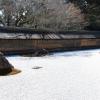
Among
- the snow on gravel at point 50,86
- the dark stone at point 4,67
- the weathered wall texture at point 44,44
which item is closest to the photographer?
the snow on gravel at point 50,86

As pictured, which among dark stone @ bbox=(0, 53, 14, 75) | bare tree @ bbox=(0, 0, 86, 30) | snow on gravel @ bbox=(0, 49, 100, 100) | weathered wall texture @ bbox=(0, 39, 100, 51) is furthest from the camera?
bare tree @ bbox=(0, 0, 86, 30)

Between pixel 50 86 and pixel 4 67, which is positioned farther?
pixel 4 67

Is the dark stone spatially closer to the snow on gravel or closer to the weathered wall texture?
the snow on gravel

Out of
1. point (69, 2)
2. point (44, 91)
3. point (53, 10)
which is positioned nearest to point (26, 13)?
point (53, 10)

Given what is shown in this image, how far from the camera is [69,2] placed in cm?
3950

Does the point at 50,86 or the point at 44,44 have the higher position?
the point at 50,86

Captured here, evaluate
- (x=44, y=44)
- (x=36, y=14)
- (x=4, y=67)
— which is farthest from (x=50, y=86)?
(x=36, y=14)

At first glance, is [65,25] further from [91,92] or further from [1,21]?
[91,92]

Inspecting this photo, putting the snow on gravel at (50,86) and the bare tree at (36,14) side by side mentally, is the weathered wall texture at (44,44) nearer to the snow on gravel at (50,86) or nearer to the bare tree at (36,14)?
the bare tree at (36,14)

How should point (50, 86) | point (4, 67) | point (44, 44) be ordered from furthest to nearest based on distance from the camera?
point (44, 44) → point (4, 67) → point (50, 86)

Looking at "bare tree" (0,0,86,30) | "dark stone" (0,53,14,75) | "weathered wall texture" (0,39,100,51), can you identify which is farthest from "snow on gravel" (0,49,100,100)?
Answer: "bare tree" (0,0,86,30)

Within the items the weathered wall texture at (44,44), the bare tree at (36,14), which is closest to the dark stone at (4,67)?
the weathered wall texture at (44,44)

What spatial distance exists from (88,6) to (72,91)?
3265cm

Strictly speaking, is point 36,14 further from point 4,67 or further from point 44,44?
point 4,67
